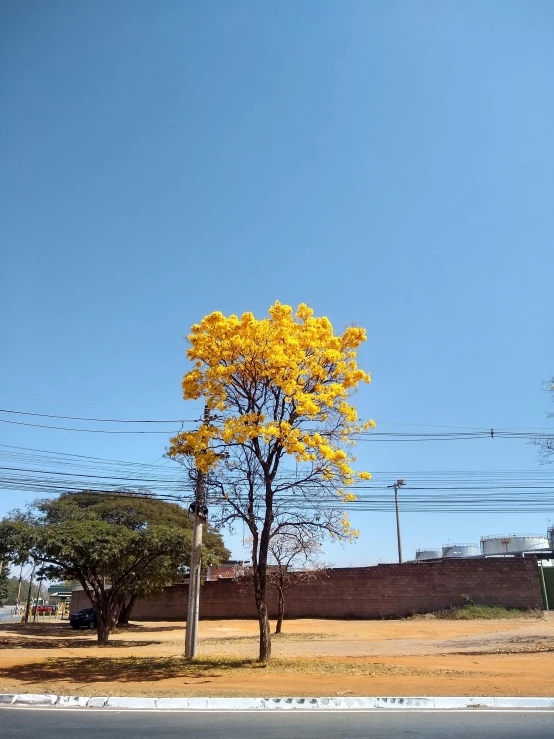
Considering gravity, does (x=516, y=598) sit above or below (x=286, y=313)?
below

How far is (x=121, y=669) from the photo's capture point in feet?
48.8

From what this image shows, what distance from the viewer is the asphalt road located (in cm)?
776

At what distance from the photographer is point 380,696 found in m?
10.4

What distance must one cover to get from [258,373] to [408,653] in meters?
10.9

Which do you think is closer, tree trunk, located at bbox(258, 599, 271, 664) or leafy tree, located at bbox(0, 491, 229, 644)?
tree trunk, located at bbox(258, 599, 271, 664)

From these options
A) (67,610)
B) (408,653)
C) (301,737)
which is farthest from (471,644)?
(67,610)

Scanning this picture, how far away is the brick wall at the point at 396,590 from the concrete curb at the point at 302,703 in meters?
25.0

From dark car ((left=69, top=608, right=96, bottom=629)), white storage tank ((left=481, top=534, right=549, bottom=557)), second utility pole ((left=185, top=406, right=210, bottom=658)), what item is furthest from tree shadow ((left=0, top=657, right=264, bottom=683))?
white storage tank ((left=481, top=534, right=549, bottom=557))

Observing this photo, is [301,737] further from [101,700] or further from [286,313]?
[286,313]

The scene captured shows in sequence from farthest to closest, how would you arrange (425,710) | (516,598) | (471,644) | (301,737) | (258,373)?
(516,598) → (471,644) → (258,373) → (425,710) → (301,737)

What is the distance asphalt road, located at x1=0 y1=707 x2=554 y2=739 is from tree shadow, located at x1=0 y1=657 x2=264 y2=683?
3.94 metres

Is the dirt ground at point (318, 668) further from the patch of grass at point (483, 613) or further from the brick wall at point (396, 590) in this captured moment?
the brick wall at point (396, 590)

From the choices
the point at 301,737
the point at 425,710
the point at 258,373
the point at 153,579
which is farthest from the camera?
the point at 153,579

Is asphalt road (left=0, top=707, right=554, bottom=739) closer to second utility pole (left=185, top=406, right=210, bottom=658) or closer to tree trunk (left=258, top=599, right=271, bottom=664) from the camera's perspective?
tree trunk (left=258, top=599, right=271, bottom=664)
